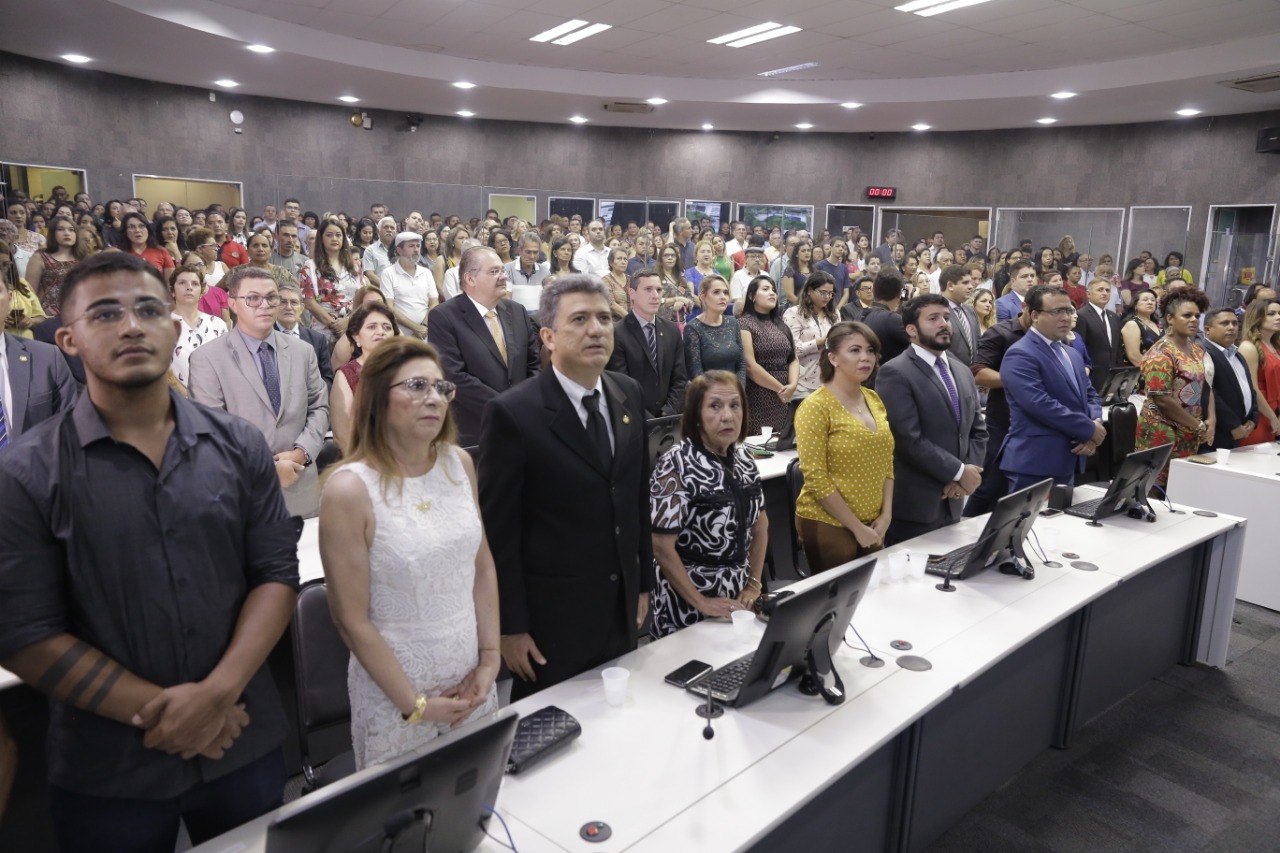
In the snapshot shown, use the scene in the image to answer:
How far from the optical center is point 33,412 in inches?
112

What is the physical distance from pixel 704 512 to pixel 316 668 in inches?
47.0

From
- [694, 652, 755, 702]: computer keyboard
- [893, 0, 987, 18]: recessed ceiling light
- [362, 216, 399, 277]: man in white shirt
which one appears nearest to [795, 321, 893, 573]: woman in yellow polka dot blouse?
[694, 652, 755, 702]: computer keyboard

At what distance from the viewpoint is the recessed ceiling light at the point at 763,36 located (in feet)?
28.1

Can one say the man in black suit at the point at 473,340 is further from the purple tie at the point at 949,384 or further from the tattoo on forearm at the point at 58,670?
the tattoo on forearm at the point at 58,670

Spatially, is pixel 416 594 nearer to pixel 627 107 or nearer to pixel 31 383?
pixel 31 383

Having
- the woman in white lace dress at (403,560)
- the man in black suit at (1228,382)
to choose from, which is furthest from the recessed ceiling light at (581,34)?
the woman in white lace dress at (403,560)

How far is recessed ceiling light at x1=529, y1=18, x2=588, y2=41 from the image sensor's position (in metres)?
8.55

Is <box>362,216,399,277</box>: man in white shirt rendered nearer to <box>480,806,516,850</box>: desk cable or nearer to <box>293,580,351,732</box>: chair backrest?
<box>293,580,351,732</box>: chair backrest

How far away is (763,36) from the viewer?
8.90 metres

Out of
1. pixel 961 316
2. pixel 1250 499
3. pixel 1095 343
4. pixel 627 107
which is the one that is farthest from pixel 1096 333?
pixel 627 107

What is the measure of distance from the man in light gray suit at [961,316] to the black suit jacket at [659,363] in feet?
5.75

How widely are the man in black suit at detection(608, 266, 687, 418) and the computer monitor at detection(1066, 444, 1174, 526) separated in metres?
2.19

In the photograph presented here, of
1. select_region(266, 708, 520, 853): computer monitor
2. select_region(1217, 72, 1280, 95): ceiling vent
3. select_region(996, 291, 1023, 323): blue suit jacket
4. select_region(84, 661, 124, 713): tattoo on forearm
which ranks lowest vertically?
select_region(266, 708, 520, 853): computer monitor

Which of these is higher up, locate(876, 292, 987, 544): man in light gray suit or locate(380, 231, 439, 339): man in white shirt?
locate(380, 231, 439, 339): man in white shirt
